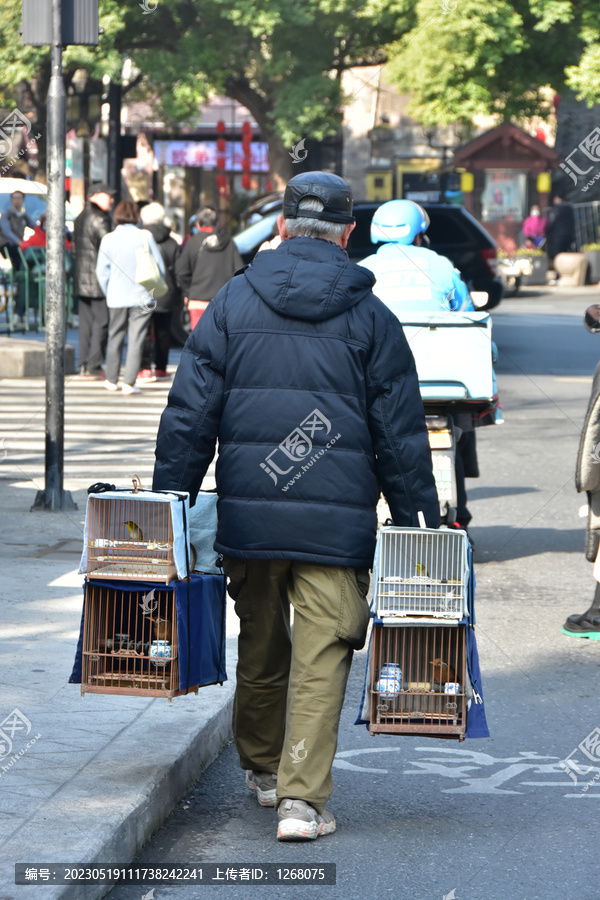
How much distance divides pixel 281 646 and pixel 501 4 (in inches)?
725

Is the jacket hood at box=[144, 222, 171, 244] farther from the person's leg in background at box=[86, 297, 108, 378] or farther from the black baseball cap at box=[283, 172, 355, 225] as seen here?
the black baseball cap at box=[283, 172, 355, 225]

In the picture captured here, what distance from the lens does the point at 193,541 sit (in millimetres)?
4180

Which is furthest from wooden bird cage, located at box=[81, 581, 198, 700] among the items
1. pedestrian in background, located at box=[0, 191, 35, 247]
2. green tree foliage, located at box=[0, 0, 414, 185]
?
green tree foliage, located at box=[0, 0, 414, 185]

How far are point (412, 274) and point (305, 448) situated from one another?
12.0 ft

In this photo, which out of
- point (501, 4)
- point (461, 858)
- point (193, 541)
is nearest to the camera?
point (461, 858)

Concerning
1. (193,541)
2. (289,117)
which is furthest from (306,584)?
(289,117)

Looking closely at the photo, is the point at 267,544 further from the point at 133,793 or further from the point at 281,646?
the point at 133,793

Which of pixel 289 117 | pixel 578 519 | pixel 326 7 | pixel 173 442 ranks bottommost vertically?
pixel 578 519

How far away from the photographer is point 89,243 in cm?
1466

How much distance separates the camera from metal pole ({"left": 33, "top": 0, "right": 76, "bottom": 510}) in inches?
331

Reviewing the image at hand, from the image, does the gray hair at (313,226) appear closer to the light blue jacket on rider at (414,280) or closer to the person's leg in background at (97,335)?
the light blue jacket on rider at (414,280)

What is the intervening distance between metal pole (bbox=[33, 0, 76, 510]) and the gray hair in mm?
4547

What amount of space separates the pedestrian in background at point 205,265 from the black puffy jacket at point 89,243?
2.83 ft

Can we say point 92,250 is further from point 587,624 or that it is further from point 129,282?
point 587,624
